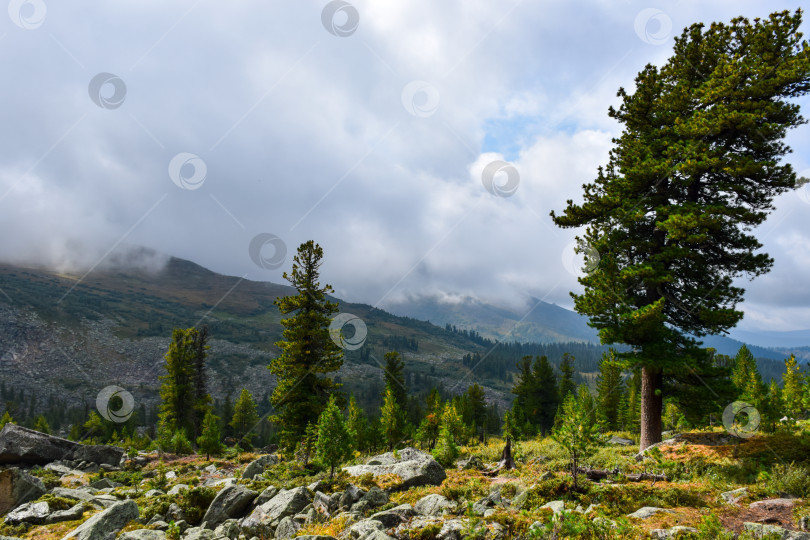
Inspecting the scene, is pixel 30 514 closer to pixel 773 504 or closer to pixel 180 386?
pixel 773 504

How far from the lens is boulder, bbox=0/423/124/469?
91.7 ft

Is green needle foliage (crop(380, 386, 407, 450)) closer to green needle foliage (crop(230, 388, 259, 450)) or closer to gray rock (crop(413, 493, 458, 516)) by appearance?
gray rock (crop(413, 493, 458, 516))

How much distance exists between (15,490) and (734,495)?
1156 inches

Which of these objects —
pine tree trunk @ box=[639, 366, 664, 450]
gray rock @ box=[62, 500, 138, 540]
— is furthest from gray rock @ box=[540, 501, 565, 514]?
gray rock @ box=[62, 500, 138, 540]

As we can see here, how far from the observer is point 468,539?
8461 millimetres

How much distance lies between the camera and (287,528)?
11719 mm

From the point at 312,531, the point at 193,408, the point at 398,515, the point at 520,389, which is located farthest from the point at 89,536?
the point at 520,389

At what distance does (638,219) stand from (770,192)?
4.84 metres

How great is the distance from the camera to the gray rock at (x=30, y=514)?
16.0 metres

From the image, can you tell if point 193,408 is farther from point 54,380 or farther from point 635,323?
point 54,380

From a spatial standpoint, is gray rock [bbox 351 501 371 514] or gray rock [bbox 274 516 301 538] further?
gray rock [bbox 351 501 371 514]

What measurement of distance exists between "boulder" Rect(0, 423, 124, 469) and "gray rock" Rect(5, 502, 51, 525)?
15772mm

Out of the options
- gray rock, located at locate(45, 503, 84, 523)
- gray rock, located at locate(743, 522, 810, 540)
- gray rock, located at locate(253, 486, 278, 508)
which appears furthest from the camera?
gray rock, located at locate(45, 503, 84, 523)

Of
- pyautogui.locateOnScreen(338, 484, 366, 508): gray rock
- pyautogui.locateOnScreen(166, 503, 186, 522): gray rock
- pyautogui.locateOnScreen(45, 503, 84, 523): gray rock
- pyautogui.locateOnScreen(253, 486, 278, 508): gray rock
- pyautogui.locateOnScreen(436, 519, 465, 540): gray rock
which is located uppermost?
pyautogui.locateOnScreen(436, 519, 465, 540): gray rock
